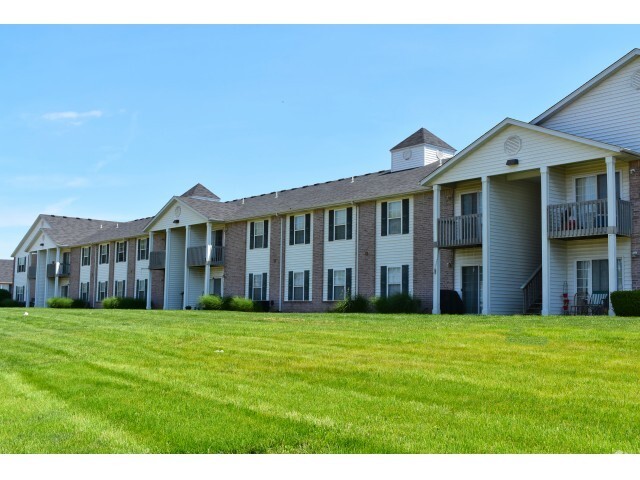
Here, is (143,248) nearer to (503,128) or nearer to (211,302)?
(211,302)

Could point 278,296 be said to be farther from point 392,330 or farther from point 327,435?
point 327,435

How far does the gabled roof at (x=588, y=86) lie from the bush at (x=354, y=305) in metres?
10.0

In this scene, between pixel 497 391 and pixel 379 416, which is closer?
pixel 379 416

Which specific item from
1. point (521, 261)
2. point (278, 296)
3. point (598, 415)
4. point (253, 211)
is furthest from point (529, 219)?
point (598, 415)

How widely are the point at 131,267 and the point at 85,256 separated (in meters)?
8.76

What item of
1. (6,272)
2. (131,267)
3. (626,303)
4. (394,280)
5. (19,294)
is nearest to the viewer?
(626,303)

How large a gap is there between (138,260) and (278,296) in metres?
17.2

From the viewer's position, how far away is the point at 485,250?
87.3 ft

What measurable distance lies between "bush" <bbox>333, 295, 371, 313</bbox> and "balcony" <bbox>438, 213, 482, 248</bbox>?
15.2 ft

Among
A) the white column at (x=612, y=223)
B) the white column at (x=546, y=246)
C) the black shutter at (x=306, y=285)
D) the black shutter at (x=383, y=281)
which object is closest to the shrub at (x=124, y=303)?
the black shutter at (x=306, y=285)

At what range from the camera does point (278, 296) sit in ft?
123

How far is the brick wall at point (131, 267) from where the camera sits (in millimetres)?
51188

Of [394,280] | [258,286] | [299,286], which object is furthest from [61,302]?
[394,280]

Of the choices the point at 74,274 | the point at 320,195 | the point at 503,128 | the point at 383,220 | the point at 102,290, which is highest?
the point at 503,128
